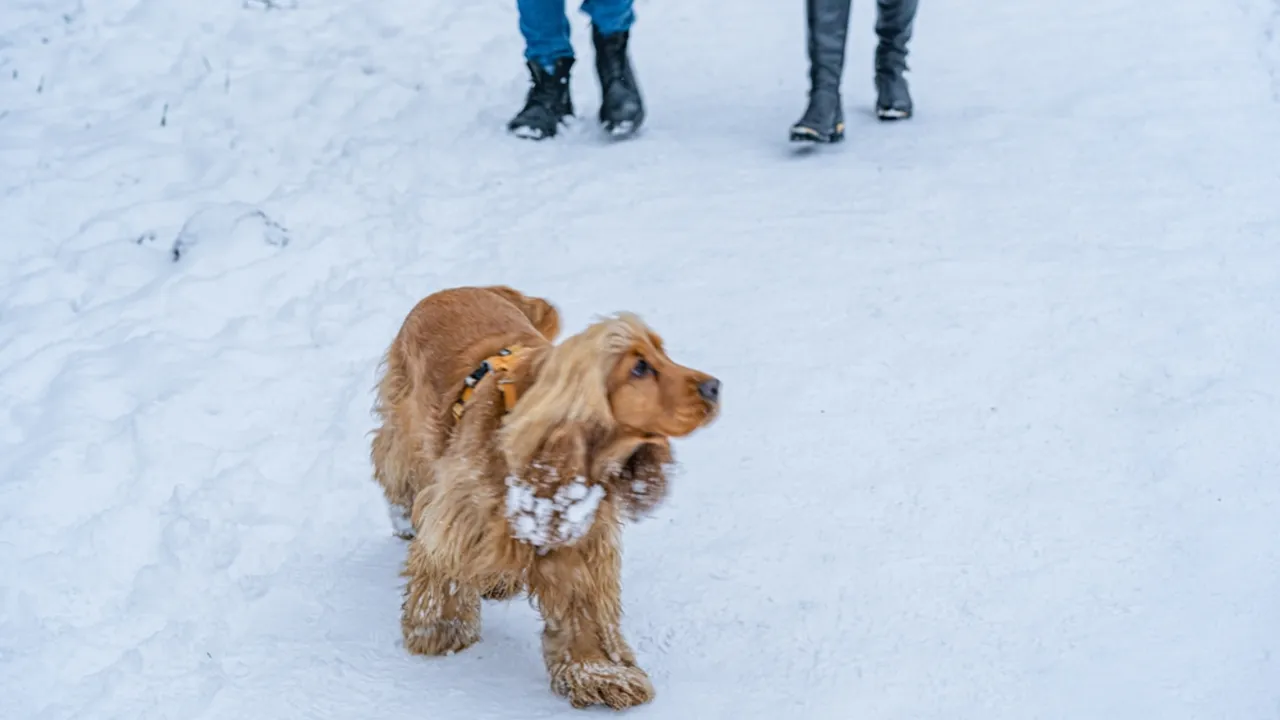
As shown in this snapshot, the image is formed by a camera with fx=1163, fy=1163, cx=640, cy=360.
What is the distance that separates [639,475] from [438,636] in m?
0.68

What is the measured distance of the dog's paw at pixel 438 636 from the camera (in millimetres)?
2625

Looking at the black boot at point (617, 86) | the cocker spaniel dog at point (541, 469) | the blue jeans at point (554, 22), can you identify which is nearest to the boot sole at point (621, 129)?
the black boot at point (617, 86)

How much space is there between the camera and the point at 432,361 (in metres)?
2.83

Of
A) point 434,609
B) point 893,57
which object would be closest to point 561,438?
point 434,609

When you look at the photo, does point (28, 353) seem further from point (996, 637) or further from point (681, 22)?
point (681, 22)

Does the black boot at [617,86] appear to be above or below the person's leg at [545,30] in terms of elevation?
below

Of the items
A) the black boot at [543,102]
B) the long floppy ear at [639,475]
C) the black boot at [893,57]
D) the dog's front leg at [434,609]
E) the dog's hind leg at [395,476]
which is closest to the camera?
the long floppy ear at [639,475]

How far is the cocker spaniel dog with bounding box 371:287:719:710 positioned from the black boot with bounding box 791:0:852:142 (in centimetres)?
234

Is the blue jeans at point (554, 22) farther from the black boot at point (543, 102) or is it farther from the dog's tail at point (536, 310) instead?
the dog's tail at point (536, 310)

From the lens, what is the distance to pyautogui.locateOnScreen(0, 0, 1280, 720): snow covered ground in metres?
2.60

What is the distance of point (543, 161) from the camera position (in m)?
5.05

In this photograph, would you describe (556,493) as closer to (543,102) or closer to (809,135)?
(809,135)

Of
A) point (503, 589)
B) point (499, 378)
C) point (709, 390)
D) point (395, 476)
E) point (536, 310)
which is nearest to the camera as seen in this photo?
point (709, 390)

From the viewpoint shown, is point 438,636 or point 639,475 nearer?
point 639,475
